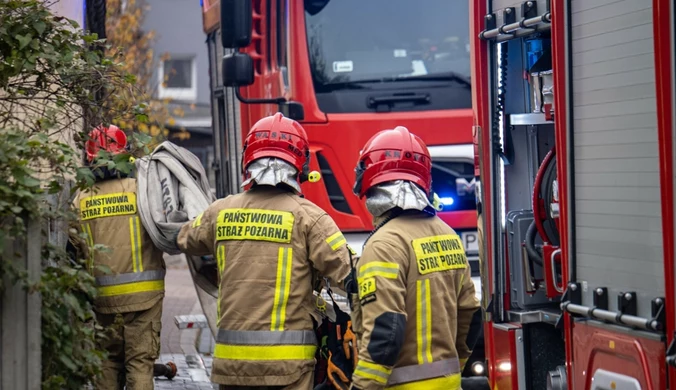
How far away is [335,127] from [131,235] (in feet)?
7.17

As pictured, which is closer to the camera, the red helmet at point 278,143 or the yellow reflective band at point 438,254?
the yellow reflective band at point 438,254

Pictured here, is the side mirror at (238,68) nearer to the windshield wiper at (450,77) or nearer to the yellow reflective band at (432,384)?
the windshield wiper at (450,77)

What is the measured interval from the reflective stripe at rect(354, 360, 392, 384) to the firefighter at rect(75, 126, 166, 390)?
2789mm

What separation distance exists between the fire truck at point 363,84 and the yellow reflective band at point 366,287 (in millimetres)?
3966

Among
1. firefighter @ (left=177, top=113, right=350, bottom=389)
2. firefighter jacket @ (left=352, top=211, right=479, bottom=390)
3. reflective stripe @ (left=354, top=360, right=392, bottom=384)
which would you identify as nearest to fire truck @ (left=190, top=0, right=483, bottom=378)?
firefighter @ (left=177, top=113, right=350, bottom=389)

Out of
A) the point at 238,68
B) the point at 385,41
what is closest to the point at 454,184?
the point at 385,41

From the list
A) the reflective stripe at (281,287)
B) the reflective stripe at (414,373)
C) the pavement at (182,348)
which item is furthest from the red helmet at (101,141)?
the pavement at (182,348)

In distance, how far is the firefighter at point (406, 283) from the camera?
175 inches

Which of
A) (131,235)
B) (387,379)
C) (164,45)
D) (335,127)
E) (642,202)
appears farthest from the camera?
(164,45)

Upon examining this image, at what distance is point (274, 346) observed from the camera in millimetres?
5426

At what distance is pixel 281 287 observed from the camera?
542 centimetres

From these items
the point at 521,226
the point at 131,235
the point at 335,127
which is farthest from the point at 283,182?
the point at 335,127

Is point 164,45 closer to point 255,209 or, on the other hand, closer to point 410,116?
point 410,116

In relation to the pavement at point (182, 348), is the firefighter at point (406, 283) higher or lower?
higher
